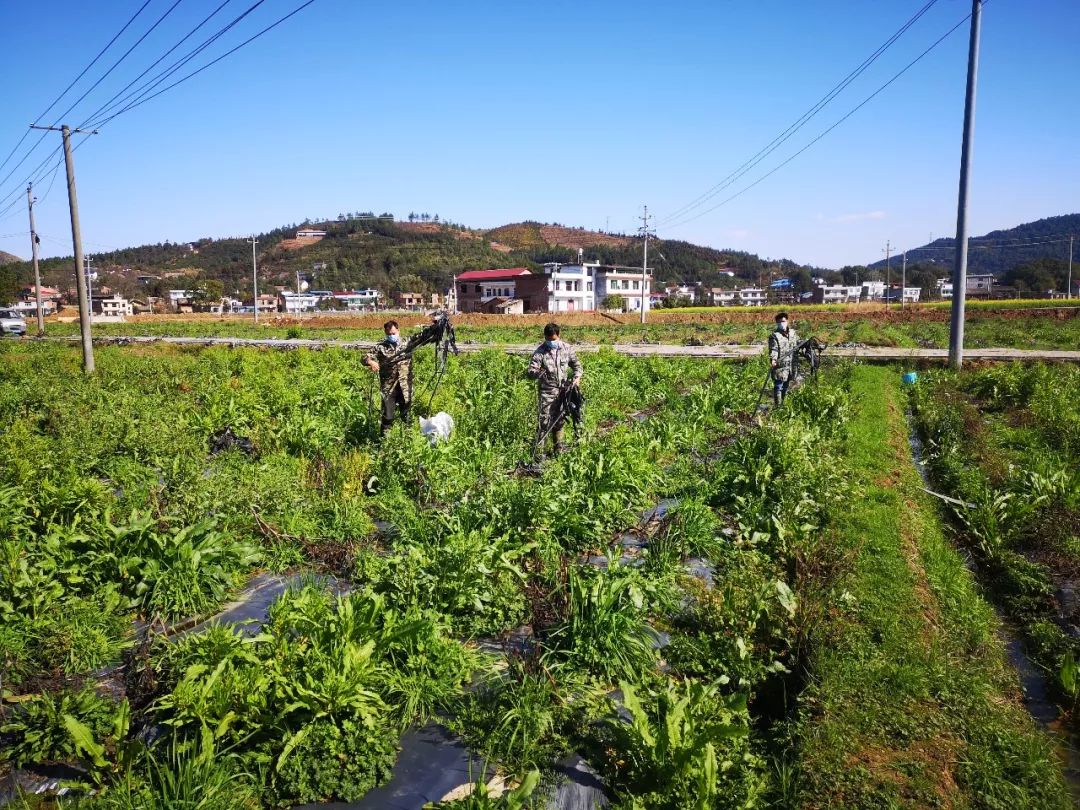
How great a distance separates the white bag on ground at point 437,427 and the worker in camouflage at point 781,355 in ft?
18.1

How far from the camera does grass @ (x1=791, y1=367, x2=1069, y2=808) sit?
143 inches

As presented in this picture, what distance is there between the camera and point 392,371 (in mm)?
9539

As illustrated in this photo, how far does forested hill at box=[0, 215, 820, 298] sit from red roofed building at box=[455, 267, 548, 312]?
3475 cm

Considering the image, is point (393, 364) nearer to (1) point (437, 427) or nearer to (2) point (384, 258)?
(1) point (437, 427)

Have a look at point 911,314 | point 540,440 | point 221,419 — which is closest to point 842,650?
point 540,440

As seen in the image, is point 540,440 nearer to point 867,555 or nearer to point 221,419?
point 867,555

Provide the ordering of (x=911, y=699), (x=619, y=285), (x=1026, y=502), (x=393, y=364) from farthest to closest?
(x=619, y=285) < (x=393, y=364) < (x=1026, y=502) < (x=911, y=699)

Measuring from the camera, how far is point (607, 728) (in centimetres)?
404

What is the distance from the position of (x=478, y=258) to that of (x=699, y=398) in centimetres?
12870

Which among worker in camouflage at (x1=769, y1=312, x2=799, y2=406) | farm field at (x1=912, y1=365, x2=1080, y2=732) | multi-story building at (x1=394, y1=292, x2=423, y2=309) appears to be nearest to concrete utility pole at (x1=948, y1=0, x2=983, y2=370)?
farm field at (x1=912, y1=365, x2=1080, y2=732)

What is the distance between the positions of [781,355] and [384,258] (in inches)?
5443

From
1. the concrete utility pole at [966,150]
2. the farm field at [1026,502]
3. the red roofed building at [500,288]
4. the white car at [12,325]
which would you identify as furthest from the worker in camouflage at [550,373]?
the red roofed building at [500,288]

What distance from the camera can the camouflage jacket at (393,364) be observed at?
9469 mm

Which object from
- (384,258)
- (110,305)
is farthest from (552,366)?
(384,258)
